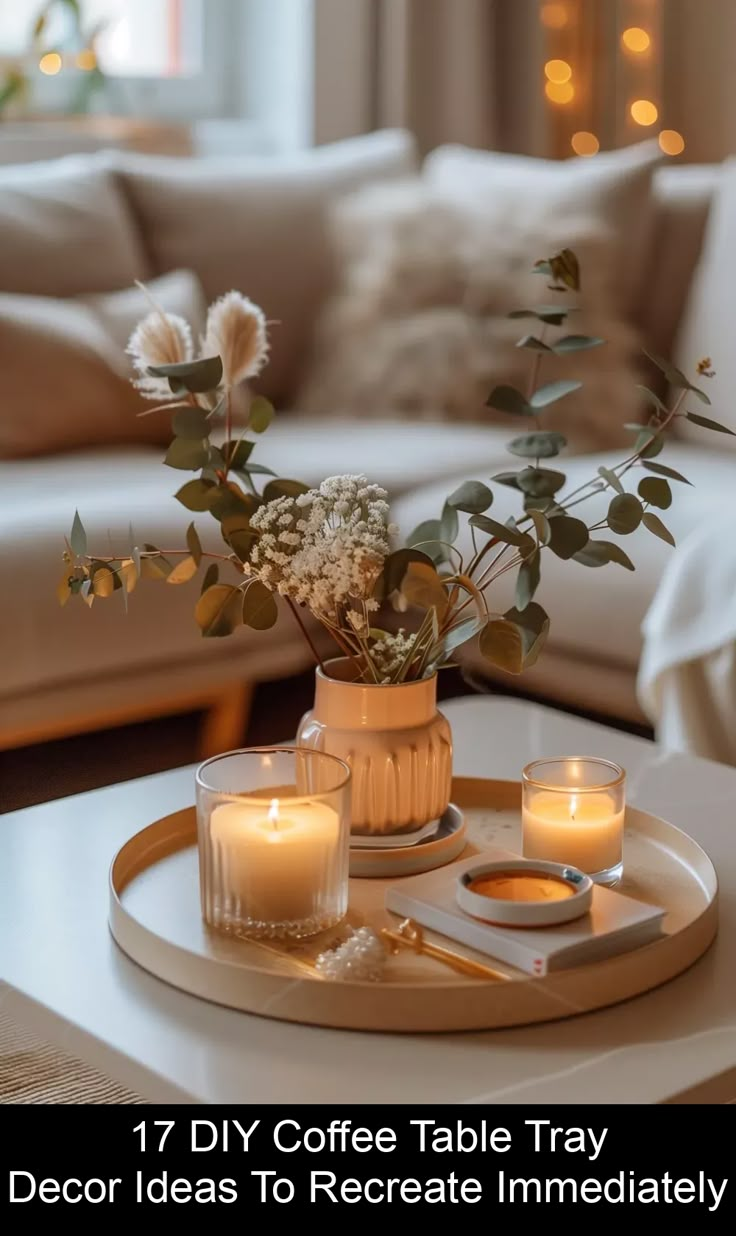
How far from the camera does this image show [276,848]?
938 millimetres

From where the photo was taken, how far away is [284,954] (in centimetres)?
94

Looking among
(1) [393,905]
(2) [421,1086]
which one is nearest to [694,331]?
(1) [393,905]

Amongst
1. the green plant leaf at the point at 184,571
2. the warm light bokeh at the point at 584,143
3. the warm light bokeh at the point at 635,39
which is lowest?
the green plant leaf at the point at 184,571

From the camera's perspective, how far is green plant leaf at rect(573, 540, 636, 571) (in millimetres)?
1012

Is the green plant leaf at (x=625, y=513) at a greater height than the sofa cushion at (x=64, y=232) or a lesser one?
lesser

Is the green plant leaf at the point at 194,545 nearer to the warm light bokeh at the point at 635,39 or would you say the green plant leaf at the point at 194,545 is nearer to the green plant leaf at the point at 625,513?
the green plant leaf at the point at 625,513

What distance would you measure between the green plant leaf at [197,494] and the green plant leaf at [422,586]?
170 millimetres

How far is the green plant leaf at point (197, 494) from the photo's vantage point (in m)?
1.04

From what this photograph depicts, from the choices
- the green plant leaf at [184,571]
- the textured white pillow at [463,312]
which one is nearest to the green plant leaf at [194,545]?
the green plant leaf at [184,571]

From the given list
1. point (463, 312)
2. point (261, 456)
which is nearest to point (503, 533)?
point (261, 456)

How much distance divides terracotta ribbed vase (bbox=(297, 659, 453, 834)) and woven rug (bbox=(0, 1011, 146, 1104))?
383 millimetres

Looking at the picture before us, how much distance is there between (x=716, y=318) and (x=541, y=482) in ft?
5.64
